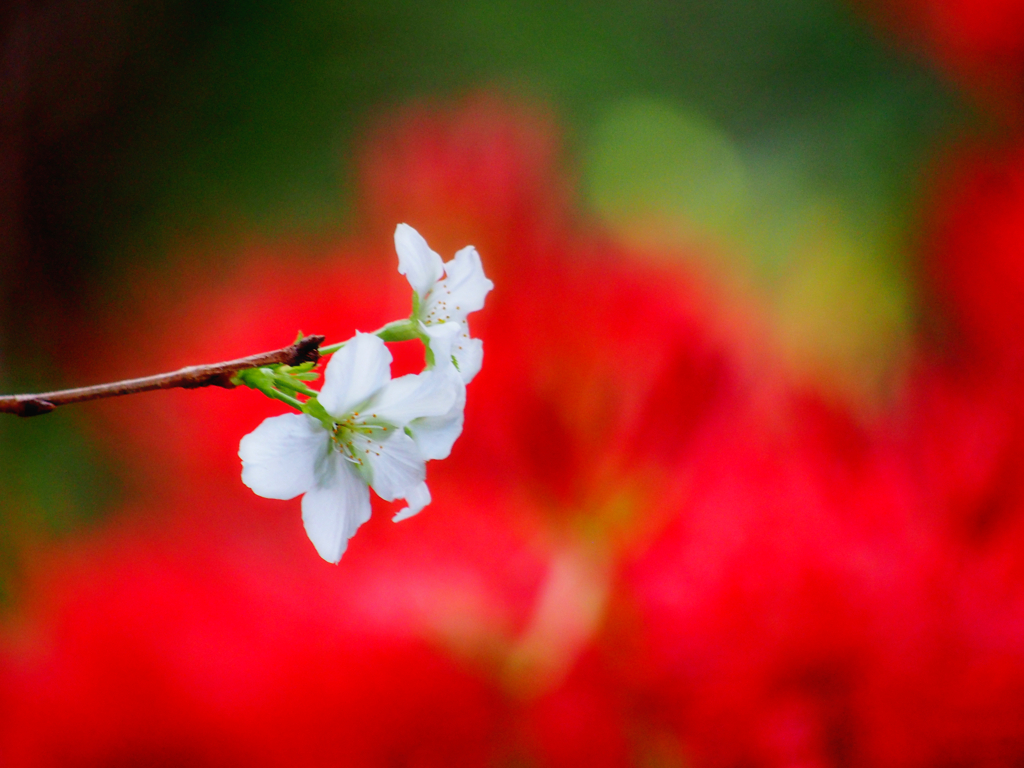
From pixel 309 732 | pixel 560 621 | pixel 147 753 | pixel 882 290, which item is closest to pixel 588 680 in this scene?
pixel 560 621

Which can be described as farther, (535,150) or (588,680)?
(535,150)

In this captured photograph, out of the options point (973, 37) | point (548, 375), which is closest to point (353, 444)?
point (548, 375)

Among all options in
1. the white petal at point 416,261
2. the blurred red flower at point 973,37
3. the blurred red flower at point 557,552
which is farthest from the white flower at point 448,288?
the blurred red flower at point 973,37

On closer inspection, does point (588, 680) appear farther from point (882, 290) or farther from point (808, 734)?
point (882, 290)

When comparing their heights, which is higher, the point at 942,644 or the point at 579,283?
the point at 579,283

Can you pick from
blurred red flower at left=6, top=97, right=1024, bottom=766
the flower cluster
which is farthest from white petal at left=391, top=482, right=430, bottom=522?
blurred red flower at left=6, top=97, right=1024, bottom=766

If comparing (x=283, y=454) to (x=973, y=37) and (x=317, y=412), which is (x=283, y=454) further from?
(x=973, y=37)

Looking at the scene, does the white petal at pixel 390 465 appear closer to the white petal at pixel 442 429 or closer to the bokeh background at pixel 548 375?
the white petal at pixel 442 429

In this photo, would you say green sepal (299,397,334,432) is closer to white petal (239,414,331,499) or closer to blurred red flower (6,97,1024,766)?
white petal (239,414,331,499)
